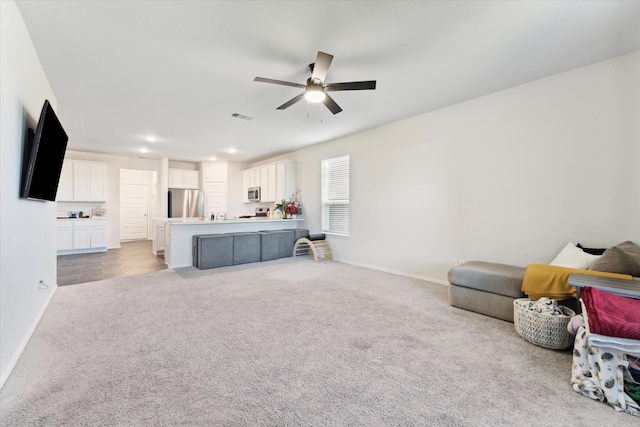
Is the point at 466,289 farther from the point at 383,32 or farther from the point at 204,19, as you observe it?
the point at 204,19

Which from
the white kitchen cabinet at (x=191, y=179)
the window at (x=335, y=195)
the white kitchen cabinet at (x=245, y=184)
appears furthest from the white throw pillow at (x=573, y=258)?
the white kitchen cabinet at (x=191, y=179)

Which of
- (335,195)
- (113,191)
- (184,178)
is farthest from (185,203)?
(335,195)

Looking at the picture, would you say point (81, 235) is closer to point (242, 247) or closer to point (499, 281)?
point (242, 247)

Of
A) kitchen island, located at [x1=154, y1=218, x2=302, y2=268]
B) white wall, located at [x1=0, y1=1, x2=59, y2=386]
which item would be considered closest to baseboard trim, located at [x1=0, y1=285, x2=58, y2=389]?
white wall, located at [x1=0, y1=1, x2=59, y2=386]

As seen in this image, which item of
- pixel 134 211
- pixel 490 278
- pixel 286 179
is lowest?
pixel 490 278

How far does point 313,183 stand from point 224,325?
13.9 ft

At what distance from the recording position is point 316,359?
1.97 metres

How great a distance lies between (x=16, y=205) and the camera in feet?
6.55

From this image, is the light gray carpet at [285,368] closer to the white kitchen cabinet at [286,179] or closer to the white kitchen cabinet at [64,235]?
the white kitchen cabinet at [286,179]

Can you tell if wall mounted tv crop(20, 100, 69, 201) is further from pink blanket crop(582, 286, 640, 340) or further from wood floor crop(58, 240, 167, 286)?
pink blanket crop(582, 286, 640, 340)

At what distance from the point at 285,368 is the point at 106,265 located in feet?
17.1

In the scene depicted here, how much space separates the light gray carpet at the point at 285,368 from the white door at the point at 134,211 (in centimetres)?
655

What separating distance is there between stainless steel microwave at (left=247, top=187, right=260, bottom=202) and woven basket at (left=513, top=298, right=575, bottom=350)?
6.60 meters

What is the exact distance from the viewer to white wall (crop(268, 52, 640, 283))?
259 centimetres
